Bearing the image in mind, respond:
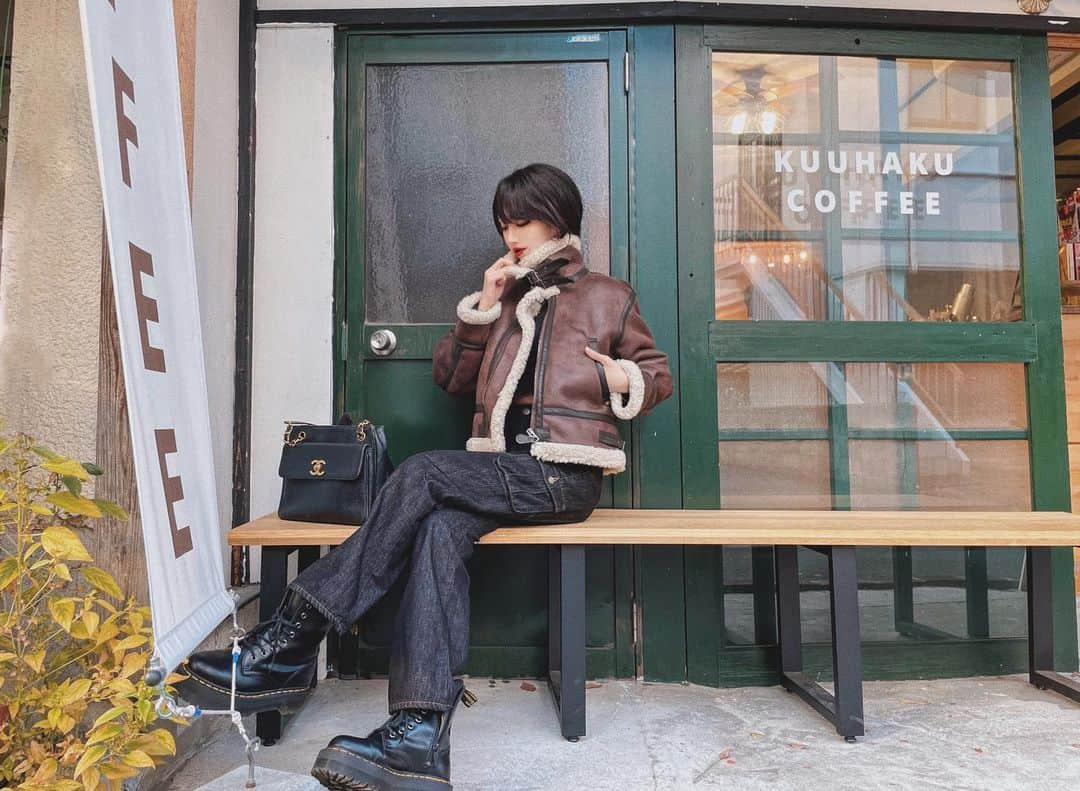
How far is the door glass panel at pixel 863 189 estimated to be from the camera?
2.79 m

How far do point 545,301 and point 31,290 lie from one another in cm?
134

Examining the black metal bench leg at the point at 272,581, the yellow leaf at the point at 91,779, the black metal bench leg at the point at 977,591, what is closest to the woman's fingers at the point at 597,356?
the black metal bench leg at the point at 272,581

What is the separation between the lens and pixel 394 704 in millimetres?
1717

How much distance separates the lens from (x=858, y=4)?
2791mm

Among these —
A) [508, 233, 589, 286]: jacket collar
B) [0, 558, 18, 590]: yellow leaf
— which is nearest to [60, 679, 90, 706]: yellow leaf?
[0, 558, 18, 590]: yellow leaf

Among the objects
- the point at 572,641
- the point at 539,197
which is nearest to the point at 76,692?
the point at 572,641

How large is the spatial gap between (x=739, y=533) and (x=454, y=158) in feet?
5.54

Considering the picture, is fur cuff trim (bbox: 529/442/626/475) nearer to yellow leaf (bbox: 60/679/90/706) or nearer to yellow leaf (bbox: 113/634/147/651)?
yellow leaf (bbox: 113/634/147/651)

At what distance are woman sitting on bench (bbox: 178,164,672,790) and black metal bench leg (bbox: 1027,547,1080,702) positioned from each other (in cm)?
144

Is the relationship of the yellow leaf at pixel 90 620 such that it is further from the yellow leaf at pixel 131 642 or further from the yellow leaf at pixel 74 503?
the yellow leaf at pixel 74 503

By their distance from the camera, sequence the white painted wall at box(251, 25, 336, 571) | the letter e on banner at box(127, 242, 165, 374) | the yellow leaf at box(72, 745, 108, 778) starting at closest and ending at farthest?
the yellow leaf at box(72, 745, 108, 778), the letter e on banner at box(127, 242, 165, 374), the white painted wall at box(251, 25, 336, 571)

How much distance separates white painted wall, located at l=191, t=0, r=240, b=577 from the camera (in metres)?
2.39

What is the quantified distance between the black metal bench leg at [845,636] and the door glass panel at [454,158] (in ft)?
4.43

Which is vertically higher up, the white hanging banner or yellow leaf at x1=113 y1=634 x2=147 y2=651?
the white hanging banner
